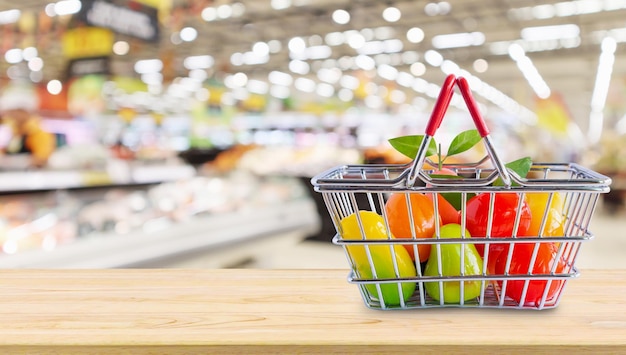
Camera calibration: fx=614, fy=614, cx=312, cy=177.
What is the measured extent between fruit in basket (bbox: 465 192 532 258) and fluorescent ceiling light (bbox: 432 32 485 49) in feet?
61.4

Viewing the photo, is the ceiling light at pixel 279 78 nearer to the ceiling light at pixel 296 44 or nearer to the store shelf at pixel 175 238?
the ceiling light at pixel 296 44

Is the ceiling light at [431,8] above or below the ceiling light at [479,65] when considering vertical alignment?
above

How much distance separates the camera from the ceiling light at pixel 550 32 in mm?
17466

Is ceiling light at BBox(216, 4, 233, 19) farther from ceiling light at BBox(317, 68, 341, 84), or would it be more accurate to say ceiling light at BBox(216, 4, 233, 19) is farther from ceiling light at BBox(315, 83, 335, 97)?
ceiling light at BBox(315, 83, 335, 97)

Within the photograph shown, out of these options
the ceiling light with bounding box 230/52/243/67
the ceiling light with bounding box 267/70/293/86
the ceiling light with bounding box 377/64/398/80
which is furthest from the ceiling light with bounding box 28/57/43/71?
the ceiling light with bounding box 377/64/398/80

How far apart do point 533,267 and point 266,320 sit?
40 centimetres

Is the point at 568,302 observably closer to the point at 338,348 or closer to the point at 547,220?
the point at 547,220

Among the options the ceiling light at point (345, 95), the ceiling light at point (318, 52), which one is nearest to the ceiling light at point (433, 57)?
the ceiling light at point (318, 52)

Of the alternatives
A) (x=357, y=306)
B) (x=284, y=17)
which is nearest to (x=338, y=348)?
(x=357, y=306)

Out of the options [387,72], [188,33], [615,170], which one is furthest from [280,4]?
[387,72]

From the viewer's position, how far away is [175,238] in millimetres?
4191

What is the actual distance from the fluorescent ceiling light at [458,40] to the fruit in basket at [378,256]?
1878cm

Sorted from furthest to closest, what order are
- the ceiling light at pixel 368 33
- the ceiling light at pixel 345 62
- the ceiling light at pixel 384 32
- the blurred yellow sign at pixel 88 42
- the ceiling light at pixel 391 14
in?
the ceiling light at pixel 345 62 < the ceiling light at pixel 368 33 < the ceiling light at pixel 384 32 < the ceiling light at pixel 391 14 < the blurred yellow sign at pixel 88 42

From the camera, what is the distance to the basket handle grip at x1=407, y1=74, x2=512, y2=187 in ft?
2.67
